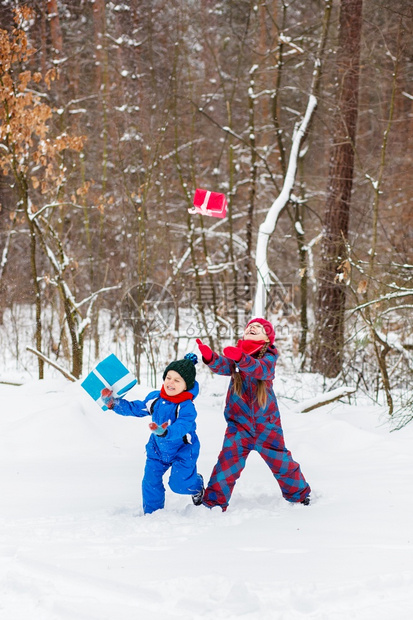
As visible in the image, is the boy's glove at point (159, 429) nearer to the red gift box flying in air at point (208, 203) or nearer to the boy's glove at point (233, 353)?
the boy's glove at point (233, 353)

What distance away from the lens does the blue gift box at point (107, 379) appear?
379cm

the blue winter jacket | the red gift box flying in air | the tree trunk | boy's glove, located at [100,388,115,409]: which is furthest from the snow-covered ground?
the tree trunk

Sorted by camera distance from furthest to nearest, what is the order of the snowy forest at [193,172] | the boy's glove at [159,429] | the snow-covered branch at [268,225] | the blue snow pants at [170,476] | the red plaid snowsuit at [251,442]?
the snowy forest at [193,172] < the snow-covered branch at [268,225] < the red plaid snowsuit at [251,442] < the blue snow pants at [170,476] < the boy's glove at [159,429]

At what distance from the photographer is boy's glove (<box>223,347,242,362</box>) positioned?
11.6 ft

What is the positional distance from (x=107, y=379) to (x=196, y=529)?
1.07 m

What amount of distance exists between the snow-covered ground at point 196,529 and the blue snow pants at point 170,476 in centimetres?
11

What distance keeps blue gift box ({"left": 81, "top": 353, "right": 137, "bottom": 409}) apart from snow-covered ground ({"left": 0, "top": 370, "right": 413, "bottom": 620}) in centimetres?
69

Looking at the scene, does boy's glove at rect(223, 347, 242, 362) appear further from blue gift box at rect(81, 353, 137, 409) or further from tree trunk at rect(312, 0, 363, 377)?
tree trunk at rect(312, 0, 363, 377)

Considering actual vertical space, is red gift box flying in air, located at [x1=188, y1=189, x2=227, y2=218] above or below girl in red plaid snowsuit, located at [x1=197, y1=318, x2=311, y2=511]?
above

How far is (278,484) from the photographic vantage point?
13.3 ft

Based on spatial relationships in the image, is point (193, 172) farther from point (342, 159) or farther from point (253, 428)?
point (253, 428)

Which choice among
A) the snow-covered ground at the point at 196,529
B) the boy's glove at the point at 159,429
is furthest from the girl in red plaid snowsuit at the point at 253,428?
the boy's glove at the point at 159,429

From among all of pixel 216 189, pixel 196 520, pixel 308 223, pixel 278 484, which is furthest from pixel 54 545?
pixel 308 223

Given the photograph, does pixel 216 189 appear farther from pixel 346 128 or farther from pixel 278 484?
pixel 278 484
